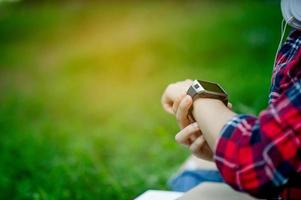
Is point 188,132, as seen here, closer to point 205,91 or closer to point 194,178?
point 205,91

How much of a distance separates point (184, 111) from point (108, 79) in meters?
4.71

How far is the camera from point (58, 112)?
5309 millimetres

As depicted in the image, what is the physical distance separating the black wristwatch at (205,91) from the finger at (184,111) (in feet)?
0.05

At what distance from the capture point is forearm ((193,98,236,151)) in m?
1.48

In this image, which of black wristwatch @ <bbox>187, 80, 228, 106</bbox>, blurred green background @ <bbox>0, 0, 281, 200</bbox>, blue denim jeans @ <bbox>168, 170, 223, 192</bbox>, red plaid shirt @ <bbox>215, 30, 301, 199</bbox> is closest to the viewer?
red plaid shirt @ <bbox>215, 30, 301, 199</bbox>

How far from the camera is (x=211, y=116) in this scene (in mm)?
1511

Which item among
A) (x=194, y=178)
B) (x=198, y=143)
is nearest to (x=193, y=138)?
(x=198, y=143)

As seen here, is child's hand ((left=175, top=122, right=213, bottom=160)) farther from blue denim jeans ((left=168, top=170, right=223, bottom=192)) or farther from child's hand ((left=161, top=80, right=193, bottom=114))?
blue denim jeans ((left=168, top=170, right=223, bottom=192))

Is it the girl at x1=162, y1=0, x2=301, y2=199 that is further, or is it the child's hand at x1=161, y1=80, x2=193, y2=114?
the child's hand at x1=161, y1=80, x2=193, y2=114

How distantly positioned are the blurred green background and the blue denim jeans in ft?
1.72

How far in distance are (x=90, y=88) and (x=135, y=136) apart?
1.69m

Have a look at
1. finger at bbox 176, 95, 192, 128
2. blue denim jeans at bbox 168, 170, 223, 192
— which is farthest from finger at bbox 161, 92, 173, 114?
blue denim jeans at bbox 168, 170, 223, 192

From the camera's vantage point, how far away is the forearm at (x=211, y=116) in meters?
1.48

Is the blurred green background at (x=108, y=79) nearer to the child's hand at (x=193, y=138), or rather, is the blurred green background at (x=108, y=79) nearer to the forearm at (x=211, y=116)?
the child's hand at (x=193, y=138)
